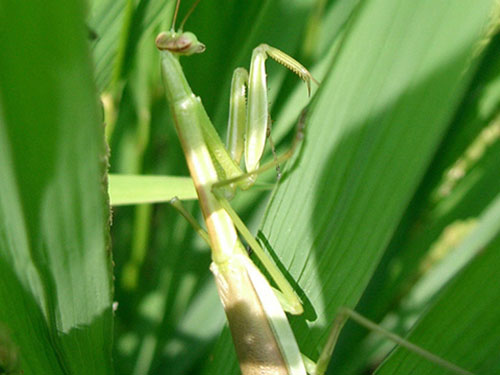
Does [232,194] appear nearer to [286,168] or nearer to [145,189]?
[145,189]

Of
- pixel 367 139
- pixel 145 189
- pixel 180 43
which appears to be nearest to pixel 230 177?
pixel 145 189

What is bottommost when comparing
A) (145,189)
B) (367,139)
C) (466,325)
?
(145,189)

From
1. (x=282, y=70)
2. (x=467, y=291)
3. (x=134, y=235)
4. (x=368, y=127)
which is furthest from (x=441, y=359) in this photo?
(x=134, y=235)

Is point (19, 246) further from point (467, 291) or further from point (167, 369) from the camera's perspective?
point (167, 369)

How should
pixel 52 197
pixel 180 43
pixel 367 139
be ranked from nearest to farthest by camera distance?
pixel 52 197
pixel 367 139
pixel 180 43

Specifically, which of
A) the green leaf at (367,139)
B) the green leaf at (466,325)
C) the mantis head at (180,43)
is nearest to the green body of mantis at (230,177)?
the mantis head at (180,43)

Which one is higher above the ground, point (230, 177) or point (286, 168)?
point (286, 168)

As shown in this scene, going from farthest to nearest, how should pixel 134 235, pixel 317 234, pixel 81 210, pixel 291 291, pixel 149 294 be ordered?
1. pixel 134 235
2. pixel 149 294
3. pixel 291 291
4. pixel 317 234
5. pixel 81 210

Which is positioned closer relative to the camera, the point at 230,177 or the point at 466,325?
the point at 466,325
